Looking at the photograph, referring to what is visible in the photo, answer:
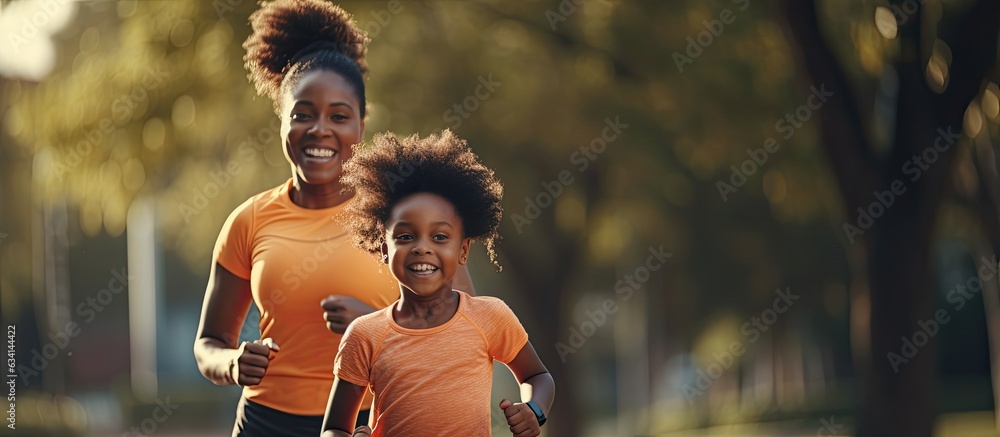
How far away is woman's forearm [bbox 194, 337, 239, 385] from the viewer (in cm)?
422

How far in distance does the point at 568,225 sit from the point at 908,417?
760 cm

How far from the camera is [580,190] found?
56.5 ft

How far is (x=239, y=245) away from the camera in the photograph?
→ 14.7 ft

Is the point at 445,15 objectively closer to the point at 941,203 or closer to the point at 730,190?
the point at 730,190

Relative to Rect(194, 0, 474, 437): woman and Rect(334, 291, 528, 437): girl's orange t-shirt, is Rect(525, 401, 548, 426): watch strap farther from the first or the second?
Rect(194, 0, 474, 437): woman

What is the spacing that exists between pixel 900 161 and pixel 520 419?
25.3ft

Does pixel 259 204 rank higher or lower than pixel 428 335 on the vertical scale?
higher

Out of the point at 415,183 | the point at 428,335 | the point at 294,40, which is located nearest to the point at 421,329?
the point at 428,335

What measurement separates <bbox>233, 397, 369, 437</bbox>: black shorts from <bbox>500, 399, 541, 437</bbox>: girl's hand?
2.99 ft

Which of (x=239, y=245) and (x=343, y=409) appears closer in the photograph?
(x=343, y=409)

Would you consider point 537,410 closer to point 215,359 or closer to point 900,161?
point 215,359

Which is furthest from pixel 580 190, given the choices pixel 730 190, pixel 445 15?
pixel 445 15

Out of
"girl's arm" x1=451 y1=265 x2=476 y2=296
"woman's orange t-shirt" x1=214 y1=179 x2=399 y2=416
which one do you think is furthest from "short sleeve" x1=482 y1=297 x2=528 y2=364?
"woman's orange t-shirt" x1=214 y1=179 x2=399 y2=416

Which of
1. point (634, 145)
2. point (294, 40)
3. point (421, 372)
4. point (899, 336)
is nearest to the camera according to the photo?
point (421, 372)
